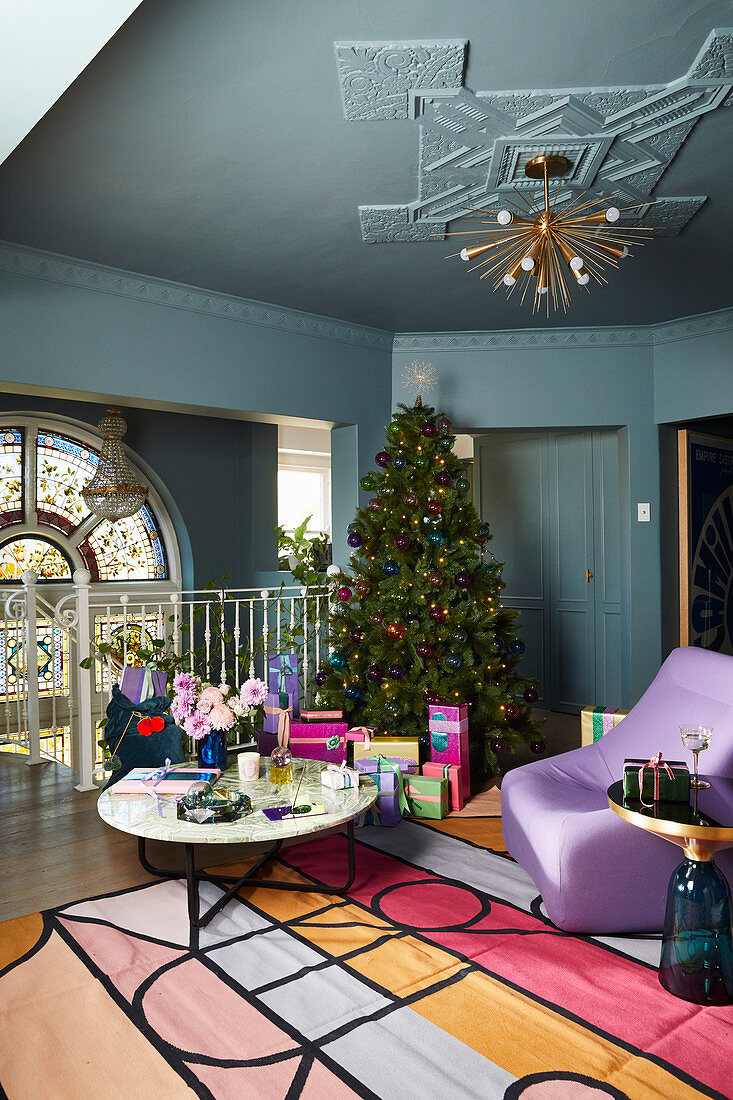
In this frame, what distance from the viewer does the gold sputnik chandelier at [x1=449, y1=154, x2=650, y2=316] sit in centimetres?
301

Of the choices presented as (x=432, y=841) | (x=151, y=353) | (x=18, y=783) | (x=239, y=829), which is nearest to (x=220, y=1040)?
(x=239, y=829)

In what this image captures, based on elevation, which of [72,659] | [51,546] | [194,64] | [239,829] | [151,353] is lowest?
[239,829]

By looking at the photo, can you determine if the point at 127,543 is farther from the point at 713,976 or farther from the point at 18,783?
the point at 713,976

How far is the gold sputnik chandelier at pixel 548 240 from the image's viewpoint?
9.88ft

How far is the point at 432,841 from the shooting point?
3432 millimetres

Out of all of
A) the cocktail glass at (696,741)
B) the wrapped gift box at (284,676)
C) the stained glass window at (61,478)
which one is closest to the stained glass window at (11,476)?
the stained glass window at (61,478)

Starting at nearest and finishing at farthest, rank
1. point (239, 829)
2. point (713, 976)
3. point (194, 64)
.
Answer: point (713, 976) < point (194, 64) < point (239, 829)

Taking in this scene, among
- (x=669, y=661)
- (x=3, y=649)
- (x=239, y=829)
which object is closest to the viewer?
(x=239, y=829)

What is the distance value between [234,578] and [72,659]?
3.17 m

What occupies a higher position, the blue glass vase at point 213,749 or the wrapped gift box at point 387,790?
the blue glass vase at point 213,749

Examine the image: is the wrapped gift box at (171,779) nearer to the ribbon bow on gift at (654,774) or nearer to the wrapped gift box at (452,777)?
the wrapped gift box at (452,777)

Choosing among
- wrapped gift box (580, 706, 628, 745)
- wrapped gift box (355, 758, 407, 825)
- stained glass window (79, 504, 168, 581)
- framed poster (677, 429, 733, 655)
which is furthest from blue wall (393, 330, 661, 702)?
stained glass window (79, 504, 168, 581)

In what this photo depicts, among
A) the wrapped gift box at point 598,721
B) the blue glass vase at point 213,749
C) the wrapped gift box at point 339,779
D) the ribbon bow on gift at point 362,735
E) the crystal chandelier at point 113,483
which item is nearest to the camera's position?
the wrapped gift box at point 339,779

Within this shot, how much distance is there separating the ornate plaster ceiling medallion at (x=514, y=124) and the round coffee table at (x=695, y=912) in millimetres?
2294
